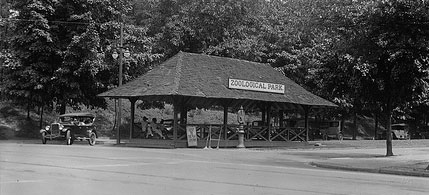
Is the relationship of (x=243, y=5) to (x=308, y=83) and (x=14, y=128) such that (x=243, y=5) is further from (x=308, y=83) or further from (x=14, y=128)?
(x=14, y=128)

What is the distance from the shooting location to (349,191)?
1224 centimetres

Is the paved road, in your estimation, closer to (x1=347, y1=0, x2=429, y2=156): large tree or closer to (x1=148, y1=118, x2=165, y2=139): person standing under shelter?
(x1=347, y1=0, x2=429, y2=156): large tree

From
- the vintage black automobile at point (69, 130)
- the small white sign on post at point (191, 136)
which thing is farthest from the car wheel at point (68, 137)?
the small white sign on post at point (191, 136)

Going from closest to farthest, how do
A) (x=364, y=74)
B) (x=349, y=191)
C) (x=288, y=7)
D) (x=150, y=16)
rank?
(x=349, y=191) < (x=364, y=74) < (x=150, y=16) < (x=288, y=7)

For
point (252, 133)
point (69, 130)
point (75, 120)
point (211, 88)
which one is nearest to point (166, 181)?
point (211, 88)

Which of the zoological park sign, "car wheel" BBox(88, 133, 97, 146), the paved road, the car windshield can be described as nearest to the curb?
the paved road

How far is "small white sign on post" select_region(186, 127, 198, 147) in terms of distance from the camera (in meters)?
30.6

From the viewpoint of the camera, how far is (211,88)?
31.5 m

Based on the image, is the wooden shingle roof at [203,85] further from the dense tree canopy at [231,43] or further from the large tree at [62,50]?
the large tree at [62,50]

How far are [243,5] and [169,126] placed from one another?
60.5ft

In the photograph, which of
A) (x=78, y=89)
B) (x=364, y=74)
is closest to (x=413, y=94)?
(x=364, y=74)

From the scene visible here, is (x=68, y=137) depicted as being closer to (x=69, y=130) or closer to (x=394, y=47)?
(x=69, y=130)

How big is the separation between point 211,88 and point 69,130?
27.6 ft

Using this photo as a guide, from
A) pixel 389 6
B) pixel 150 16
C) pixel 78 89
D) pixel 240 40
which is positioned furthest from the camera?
pixel 150 16
